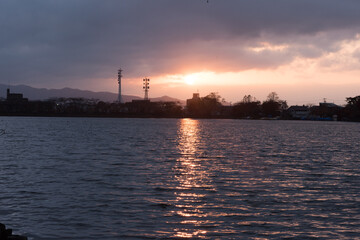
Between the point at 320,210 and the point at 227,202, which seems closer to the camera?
the point at 320,210

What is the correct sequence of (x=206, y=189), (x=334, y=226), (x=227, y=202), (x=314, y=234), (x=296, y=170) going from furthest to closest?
(x=296, y=170) → (x=206, y=189) → (x=227, y=202) → (x=334, y=226) → (x=314, y=234)

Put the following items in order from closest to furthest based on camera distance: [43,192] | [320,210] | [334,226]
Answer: [334,226]
[320,210]
[43,192]

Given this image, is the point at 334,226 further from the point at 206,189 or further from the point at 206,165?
the point at 206,165

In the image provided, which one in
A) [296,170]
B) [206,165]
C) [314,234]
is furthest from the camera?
[206,165]

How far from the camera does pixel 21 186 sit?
94.1 feet

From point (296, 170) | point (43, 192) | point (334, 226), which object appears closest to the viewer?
point (334, 226)

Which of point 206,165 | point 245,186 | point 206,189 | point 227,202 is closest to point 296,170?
point 206,165

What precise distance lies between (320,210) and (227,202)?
16.6 feet

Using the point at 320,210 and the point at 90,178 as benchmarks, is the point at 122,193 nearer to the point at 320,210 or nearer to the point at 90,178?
the point at 90,178

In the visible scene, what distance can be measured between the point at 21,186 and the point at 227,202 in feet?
46.8

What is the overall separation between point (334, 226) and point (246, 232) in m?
4.34

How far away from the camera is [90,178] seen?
3319 centimetres

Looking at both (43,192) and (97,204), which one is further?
(43,192)

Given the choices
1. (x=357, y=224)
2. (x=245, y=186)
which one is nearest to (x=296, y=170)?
(x=245, y=186)
